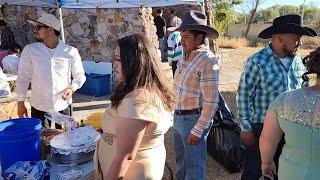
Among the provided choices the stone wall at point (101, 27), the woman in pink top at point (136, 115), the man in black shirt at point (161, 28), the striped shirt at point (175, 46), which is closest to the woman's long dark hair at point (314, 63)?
the woman in pink top at point (136, 115)

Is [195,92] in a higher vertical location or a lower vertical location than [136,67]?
lower

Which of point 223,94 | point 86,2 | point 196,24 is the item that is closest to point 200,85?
point 196,24

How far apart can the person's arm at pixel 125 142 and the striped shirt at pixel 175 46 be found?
4.52m

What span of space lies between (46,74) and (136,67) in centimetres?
179

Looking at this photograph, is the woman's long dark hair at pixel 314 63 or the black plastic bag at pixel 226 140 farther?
the black plastic bag at pixel 226 140

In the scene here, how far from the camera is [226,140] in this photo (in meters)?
3.75

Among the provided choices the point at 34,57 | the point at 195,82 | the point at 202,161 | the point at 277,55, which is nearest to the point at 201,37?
the point at 195,82

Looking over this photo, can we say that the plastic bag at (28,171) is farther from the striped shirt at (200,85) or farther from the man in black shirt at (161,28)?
the man in black shirt at (161,28)

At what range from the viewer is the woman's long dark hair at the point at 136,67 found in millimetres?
1835

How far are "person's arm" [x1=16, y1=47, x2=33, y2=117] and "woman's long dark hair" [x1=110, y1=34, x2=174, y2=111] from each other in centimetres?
175

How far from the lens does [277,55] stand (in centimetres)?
267

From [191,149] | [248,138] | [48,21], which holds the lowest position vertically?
[191,149]

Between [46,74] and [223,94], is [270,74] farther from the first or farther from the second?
[223,94]

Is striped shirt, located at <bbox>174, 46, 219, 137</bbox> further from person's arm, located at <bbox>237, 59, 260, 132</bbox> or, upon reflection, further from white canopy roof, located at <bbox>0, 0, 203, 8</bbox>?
white canopy roof, located at <bbox>0, 0, 203, 8</bbox>
